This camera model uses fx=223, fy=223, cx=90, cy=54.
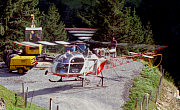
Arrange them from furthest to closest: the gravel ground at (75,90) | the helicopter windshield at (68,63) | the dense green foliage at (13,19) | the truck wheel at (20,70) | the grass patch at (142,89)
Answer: the dense green foliage at (13,19)
the truck wheel at (20,70)
the helicopter windshield at (68,63)
the grass patch at (142,89)
the gravel ground at (75,90)

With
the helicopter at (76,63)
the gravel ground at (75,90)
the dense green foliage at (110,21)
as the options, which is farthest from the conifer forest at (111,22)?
the helicopter at (76,63)

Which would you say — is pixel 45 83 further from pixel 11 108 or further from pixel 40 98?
pixel 11 108

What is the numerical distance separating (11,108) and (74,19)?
56410 mm

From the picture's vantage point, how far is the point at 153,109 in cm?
1493

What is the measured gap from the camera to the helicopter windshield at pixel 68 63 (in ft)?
47.8

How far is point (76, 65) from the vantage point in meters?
15.3

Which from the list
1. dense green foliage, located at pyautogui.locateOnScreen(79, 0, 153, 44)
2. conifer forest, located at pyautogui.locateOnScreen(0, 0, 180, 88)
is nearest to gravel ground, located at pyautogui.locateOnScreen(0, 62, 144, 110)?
conifer forest, located at pyautogui.locateOnScreen(0, 0, 180, 88)

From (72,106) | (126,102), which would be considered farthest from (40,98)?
(126,102)

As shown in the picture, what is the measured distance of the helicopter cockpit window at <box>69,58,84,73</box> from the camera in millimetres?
14910

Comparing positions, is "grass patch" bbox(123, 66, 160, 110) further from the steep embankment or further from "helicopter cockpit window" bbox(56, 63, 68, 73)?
"helicopter cockpit window" bbox(56, 63, 68, 73)

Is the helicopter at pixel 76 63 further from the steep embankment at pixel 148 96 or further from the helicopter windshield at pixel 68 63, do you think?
the steep embankment at pixel 148 96

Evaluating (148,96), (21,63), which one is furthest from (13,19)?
(148,96)

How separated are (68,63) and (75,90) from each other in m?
2.31

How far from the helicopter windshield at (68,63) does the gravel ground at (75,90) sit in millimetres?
1580
